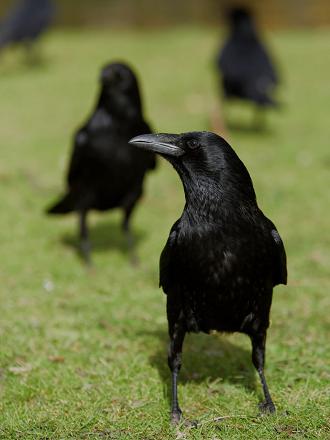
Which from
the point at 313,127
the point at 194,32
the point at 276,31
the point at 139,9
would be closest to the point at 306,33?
the point at 276,31

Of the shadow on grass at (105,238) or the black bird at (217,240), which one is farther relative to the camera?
the shadow on grass at (105,238)

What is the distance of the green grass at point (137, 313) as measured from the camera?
3.97 meters

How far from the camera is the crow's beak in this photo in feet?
12.1

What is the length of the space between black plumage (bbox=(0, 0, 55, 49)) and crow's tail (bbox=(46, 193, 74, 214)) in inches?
397

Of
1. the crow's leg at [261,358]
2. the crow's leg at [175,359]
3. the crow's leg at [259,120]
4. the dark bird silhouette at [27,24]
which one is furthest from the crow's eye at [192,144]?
the dark bird silhouette at [27,24]

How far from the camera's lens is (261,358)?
3.97 meters

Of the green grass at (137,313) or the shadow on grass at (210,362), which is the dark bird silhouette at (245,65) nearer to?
the green grass at (137,313)

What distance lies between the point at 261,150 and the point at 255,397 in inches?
282

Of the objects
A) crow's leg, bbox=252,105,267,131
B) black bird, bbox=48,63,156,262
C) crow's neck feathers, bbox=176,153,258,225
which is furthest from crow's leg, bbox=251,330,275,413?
crow's leg, bbox=252,105,267,131

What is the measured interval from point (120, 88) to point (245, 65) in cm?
583

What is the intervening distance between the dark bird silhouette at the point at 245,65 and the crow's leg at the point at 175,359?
798 centimetres

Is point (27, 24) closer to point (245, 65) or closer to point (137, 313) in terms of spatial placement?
point (245, 65)

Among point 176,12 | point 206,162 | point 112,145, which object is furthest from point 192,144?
point 176,12

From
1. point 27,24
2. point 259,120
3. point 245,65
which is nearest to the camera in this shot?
point 245,65
